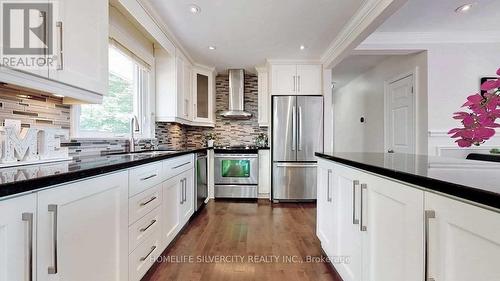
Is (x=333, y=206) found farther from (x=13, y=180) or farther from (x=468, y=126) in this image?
(x=13, y=180)

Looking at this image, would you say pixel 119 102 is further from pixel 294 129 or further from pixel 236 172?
pixel 294 129

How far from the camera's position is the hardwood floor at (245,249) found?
1.82 metres

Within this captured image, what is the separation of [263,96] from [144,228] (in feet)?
10.7

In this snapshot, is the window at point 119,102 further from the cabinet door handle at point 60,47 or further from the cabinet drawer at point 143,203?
the cabinet drawer at point 143,203

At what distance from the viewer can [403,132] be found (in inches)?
153

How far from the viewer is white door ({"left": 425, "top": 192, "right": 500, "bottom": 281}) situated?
1.90 ft

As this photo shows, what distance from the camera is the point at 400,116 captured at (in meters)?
3.95

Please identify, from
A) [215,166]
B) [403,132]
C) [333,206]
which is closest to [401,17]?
[403,132]

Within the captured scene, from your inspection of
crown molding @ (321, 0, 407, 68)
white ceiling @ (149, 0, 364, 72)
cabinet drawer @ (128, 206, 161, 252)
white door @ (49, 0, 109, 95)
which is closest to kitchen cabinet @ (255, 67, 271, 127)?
white ceiling @ (149, 0, 364, 72)

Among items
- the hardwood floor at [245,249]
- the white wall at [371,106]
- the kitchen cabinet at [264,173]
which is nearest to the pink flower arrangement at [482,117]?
the hardwood floor at [245,249]

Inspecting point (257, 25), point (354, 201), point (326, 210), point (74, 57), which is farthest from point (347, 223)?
point (257, 25)

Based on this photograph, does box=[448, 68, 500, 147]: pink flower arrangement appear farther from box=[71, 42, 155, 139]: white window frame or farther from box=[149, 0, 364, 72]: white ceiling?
box=[71, 42, 155, 139]: white window frame

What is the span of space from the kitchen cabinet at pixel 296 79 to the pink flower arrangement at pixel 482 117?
11.1 ft

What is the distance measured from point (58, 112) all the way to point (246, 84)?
3.52m
